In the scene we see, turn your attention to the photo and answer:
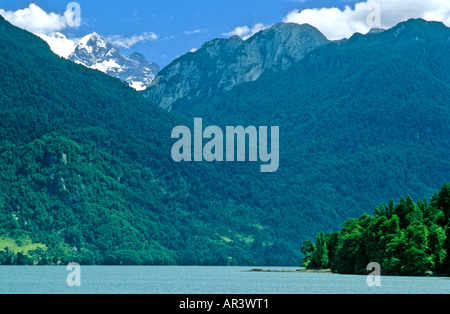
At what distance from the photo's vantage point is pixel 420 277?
635 feet
